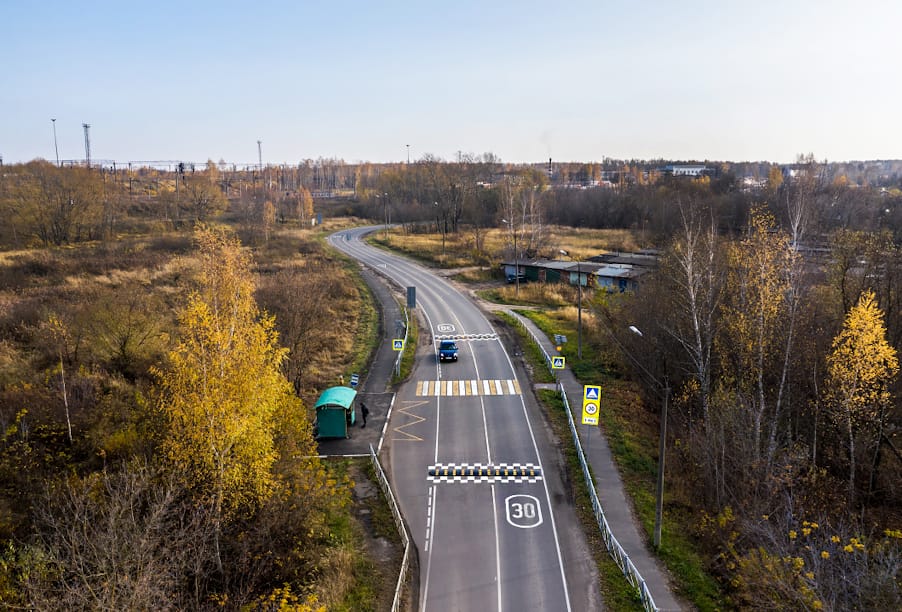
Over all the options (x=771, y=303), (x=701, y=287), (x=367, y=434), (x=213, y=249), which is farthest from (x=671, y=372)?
(x=213, y=249)

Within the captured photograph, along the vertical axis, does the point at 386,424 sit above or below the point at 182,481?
below

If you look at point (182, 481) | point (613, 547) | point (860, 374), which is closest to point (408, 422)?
point (613, 547)

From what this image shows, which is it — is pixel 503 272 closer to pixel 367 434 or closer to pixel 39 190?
pixel 367 434

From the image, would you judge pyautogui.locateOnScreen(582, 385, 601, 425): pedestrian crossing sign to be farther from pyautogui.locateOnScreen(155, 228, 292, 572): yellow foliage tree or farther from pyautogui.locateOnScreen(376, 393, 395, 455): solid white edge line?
pyautogui.locateOnScreen(155, 228, 292, 572): yellow foliage tree

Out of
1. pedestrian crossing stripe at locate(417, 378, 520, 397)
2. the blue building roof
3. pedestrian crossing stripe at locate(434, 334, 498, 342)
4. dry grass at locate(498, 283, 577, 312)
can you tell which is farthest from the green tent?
dry grass at locate(498, 283, 577, 312)

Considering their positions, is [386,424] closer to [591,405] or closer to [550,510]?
[550,510]

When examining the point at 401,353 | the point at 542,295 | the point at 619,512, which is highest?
the point at 542,295

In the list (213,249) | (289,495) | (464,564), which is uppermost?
(213,249)
